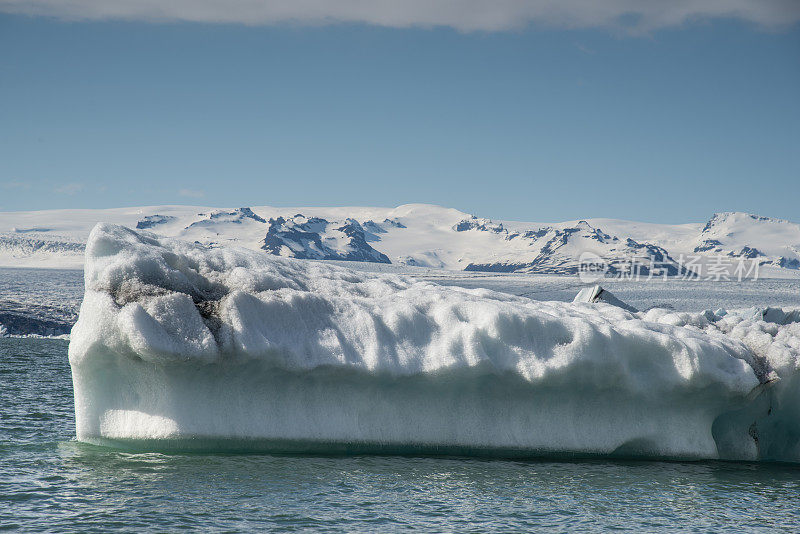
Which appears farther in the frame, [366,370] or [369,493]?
[366,370]

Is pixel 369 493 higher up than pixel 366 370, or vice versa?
pixel 366 370

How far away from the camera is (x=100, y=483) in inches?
272

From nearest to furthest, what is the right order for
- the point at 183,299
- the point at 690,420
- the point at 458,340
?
the point at 183,299
the point at 458,340
the point at 690,420

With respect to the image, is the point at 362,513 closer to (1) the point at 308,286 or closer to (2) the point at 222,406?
(2) the point at 222,406

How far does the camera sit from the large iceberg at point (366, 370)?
25.7 feet

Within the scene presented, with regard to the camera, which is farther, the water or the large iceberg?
the large iceberg

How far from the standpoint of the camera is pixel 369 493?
6.93m

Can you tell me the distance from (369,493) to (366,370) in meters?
1.46

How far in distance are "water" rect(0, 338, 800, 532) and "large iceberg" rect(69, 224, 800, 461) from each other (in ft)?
1.00

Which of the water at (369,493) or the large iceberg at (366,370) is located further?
the large iceberg at (366,370)

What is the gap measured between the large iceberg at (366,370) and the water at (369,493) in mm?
304

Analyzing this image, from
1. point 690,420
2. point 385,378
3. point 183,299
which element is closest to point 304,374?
point 385,378

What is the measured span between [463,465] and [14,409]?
292 inches

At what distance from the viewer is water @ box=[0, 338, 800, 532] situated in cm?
610
